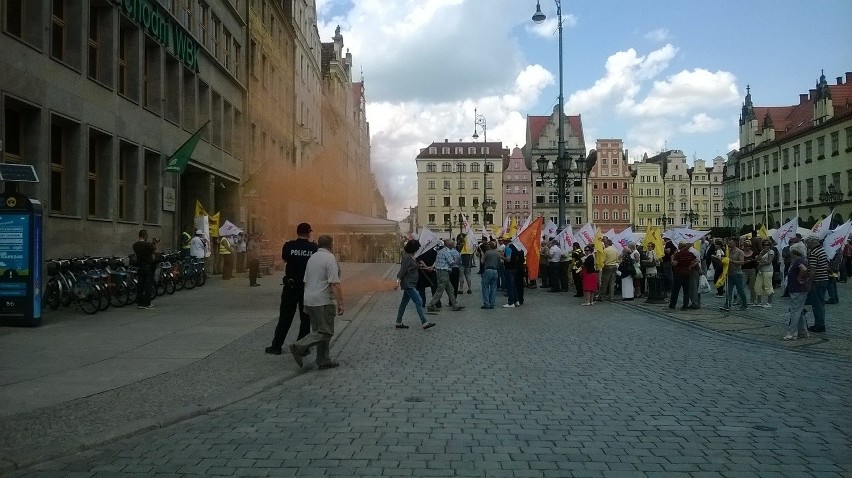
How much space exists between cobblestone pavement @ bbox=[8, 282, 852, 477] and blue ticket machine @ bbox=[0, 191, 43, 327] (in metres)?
6.07

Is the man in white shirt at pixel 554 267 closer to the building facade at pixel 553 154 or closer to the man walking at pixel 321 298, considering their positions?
the man walking at pixel 321 298

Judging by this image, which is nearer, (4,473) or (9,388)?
(4,473)

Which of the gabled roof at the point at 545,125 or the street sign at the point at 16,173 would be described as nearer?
the street sign at the point at 16,173

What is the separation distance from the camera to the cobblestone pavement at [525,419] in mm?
5527

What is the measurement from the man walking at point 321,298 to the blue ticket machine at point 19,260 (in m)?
6.38

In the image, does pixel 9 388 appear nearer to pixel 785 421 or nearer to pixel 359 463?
pixel 359 463

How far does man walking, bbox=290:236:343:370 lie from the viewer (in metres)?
9.75

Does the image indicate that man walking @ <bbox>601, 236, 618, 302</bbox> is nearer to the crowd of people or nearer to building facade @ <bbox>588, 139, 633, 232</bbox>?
the crowd of people

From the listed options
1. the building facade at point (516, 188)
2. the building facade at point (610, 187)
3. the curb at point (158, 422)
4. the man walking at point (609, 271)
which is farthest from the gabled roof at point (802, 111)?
the curb at point (158, 422)

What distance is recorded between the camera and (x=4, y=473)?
5.37 m

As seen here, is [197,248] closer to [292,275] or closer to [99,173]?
[99,173]

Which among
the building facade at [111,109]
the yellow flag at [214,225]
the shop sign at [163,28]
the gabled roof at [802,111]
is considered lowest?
the yellow flag at [214,225]

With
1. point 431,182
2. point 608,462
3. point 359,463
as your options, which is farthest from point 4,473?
point 431,182

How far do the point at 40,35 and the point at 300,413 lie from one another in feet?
44.9
